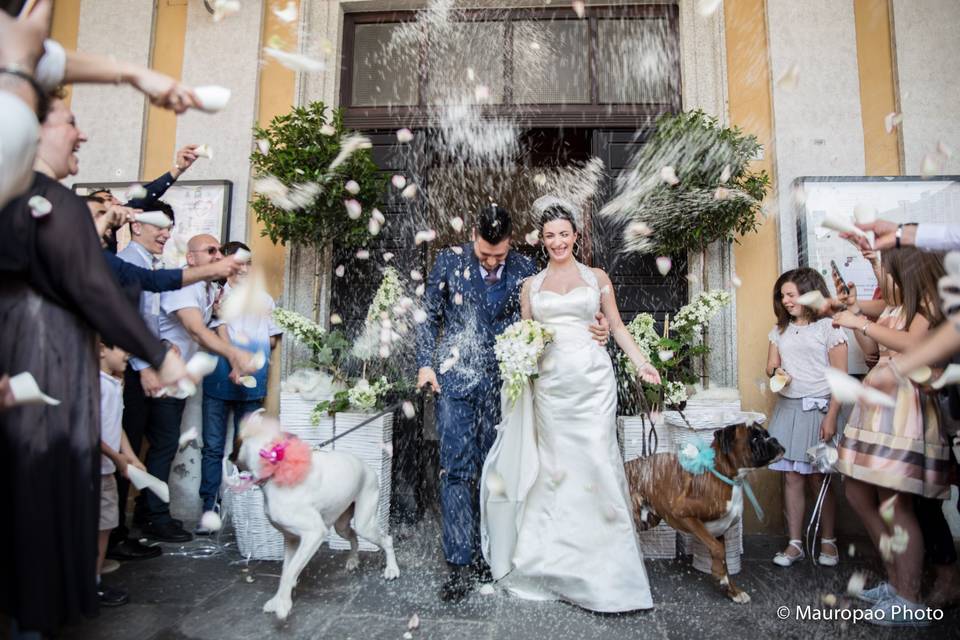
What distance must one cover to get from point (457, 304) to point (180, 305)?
1915 millimetres

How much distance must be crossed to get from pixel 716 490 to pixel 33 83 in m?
3.55

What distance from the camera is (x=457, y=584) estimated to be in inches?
141

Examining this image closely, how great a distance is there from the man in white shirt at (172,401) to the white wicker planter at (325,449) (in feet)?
1.83

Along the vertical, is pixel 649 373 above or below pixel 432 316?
below

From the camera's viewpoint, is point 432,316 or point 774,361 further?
point 774,361

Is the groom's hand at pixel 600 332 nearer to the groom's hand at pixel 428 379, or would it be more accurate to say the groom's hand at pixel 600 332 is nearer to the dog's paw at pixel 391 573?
the groom's hand at pixel 428 379

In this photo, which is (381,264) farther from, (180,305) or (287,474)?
(287,474)

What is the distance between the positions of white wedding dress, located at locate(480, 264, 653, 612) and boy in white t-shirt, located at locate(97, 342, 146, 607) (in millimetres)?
2033

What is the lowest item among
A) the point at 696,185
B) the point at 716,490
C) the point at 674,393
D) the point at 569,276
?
the point at 716,490

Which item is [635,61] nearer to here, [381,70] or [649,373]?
[381,70]

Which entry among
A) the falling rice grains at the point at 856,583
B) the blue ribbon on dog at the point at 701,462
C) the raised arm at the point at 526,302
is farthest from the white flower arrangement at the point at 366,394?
the falling rice grains at the point at 856,583

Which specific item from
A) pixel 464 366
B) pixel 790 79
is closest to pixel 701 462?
pixel 464 366

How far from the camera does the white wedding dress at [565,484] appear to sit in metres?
3.43

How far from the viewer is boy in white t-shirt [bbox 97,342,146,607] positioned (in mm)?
3377
